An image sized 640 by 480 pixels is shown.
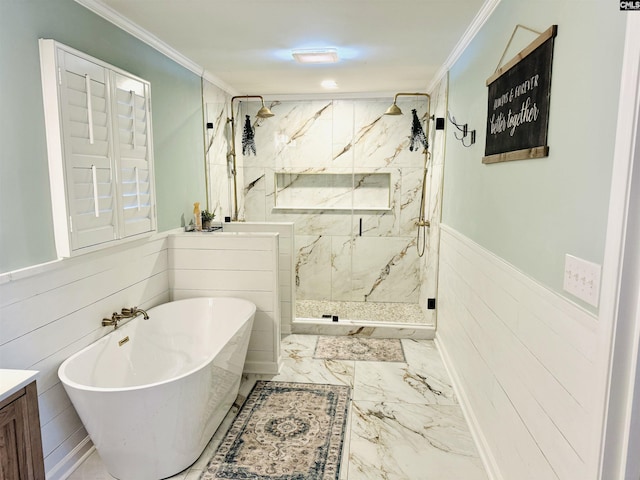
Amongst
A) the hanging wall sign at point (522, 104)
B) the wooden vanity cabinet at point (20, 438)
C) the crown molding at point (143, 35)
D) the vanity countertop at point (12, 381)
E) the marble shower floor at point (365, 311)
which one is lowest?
the marble shower floor at point (365, 311)

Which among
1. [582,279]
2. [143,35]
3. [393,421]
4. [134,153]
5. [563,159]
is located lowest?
[393,421]

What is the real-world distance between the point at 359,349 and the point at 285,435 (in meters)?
1.41

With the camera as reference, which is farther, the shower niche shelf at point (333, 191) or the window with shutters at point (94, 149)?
the shower niche shelf at point (333, 191)

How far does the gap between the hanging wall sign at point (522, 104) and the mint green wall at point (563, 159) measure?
49mm

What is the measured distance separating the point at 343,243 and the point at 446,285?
66.4 inches

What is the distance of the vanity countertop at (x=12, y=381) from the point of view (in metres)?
1.29

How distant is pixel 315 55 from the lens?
10.5 feet

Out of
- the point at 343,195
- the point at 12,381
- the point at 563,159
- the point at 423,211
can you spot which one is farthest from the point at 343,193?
the point at 12,381

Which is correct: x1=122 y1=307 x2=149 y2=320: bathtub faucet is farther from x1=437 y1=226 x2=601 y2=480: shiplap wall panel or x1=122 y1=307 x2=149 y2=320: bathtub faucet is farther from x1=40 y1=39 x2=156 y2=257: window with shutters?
x1=437 y1=226 x2=601 y2=480: shiplap wall panel

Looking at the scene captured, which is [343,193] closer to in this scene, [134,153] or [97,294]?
[134,153]

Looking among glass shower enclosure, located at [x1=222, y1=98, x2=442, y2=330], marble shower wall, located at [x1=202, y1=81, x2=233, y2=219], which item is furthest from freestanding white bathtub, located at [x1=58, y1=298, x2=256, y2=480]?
glass shower enclosure, located at [x1=222, y1=98, x2=442, y2=330]

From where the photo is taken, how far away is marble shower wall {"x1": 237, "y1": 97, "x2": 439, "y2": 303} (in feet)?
15.4

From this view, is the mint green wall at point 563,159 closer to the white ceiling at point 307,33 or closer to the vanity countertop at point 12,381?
the white ceiling at point 307,33

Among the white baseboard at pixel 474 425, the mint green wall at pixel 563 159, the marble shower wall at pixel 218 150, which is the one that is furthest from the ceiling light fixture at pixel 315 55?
the white baseboard at pixel 474 425
